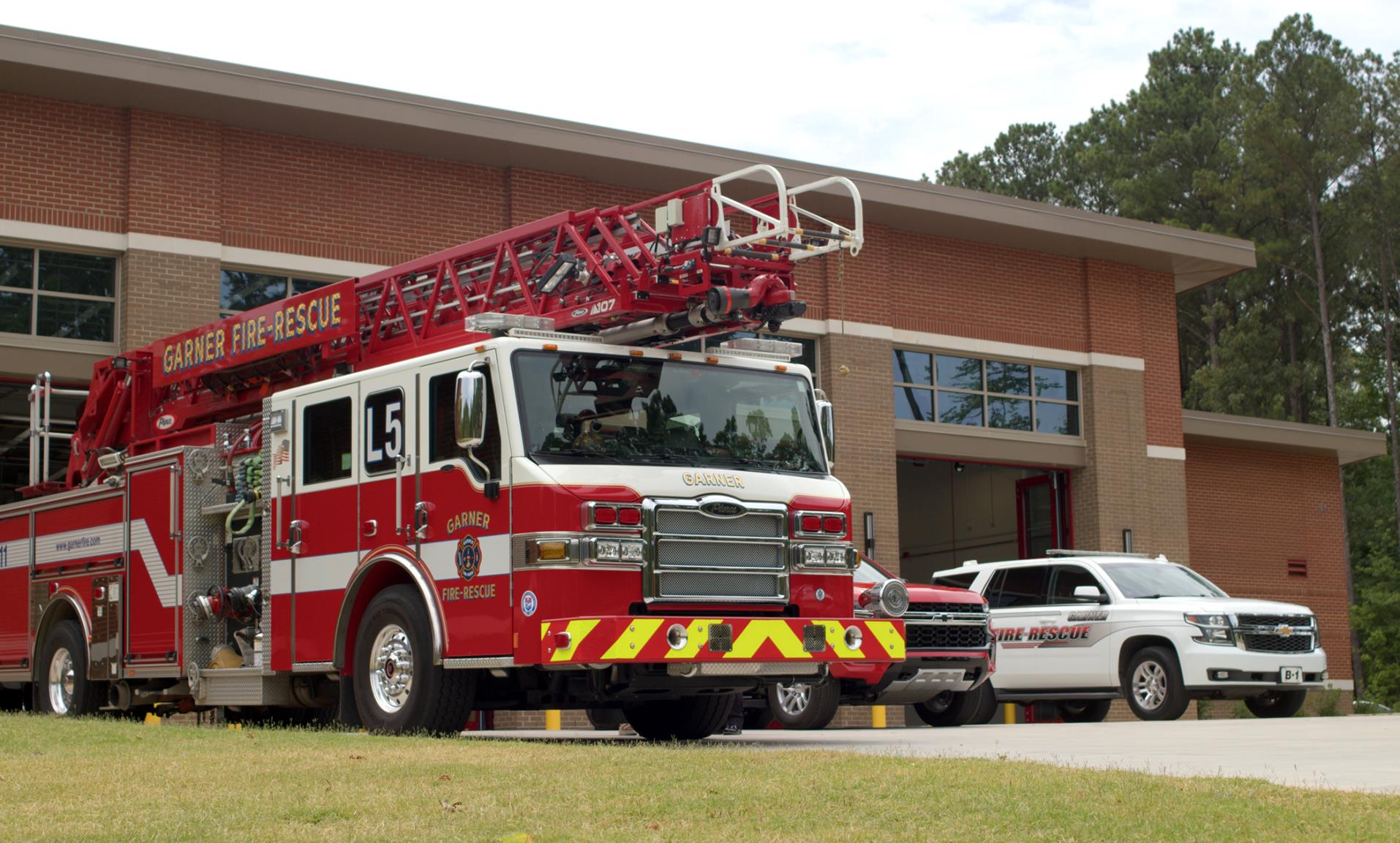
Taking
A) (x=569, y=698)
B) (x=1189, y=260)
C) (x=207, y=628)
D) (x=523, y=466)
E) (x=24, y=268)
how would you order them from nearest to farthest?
1. (x=523, y=466)
2. (x=569, y=698)
3. (x=207, y=628)
4. (x=24, y=268)
5. (x=1189, y=260)

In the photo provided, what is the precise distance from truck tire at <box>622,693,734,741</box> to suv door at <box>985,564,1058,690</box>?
264 inches

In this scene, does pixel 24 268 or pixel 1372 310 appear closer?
pixel 24 268

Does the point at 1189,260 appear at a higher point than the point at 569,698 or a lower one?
higher

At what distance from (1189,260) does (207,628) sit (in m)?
20.1

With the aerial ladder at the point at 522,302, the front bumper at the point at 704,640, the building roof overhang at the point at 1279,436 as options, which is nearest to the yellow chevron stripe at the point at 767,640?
the front bumper at the point at 704,640

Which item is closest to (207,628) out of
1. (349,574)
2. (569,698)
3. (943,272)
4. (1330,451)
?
(349,574)

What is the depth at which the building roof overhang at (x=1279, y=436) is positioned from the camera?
3120 cm

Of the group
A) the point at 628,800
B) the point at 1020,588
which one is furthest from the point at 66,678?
the point at 1020,588

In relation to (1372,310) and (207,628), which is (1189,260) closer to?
(207,628)

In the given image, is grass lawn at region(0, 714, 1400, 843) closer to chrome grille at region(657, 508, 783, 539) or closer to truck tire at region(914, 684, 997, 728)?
chrome grille at region(657, 508, 783, 539)

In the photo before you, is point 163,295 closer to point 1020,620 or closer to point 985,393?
point 1020,620

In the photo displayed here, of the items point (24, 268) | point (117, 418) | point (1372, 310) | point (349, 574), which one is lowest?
point (349, 574)

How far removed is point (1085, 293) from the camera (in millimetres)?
28828

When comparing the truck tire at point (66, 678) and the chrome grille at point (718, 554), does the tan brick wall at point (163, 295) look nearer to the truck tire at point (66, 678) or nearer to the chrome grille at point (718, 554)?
the truck tire at point (66, 678)
